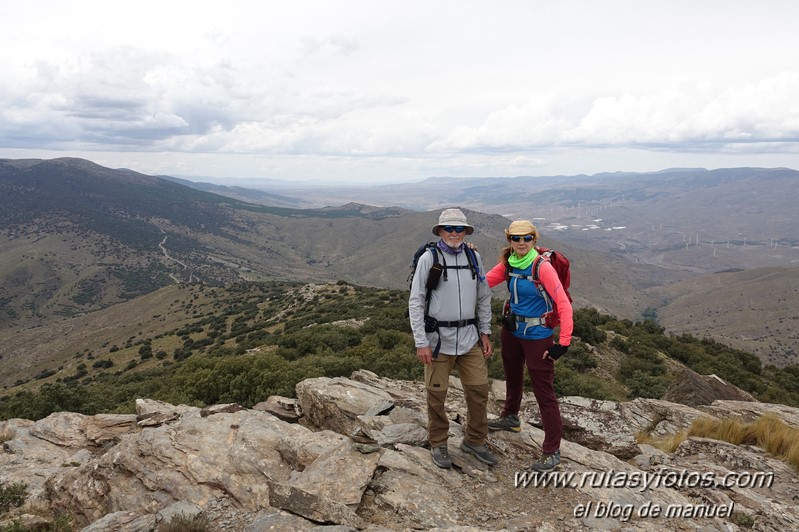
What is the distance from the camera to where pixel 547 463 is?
596 cm

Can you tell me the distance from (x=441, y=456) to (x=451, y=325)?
1.98 metres

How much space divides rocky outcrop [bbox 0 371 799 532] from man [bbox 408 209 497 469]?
647 millimetres

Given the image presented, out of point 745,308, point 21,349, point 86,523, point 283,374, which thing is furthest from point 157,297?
point 745,308

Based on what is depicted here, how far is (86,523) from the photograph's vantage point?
6387 millimetres

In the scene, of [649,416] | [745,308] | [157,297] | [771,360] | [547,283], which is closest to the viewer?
[547,283]

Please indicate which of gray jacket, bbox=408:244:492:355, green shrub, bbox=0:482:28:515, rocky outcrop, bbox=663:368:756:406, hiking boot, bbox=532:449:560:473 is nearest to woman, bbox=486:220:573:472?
hiking boot, bbox=532:449:560:473

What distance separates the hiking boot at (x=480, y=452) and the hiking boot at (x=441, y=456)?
0.34 metres

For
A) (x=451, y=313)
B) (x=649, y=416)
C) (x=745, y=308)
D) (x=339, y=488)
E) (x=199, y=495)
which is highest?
(x=451, y=313)

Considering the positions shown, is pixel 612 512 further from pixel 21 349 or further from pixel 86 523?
pixel 21 349

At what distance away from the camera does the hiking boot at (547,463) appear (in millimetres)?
5941

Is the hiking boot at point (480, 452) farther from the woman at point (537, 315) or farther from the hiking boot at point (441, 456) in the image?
the woman at point (537, 315)

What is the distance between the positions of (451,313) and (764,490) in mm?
5396

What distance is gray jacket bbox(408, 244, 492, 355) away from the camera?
18.7ft

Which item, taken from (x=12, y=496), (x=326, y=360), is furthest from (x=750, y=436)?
(x=12, y=496)
